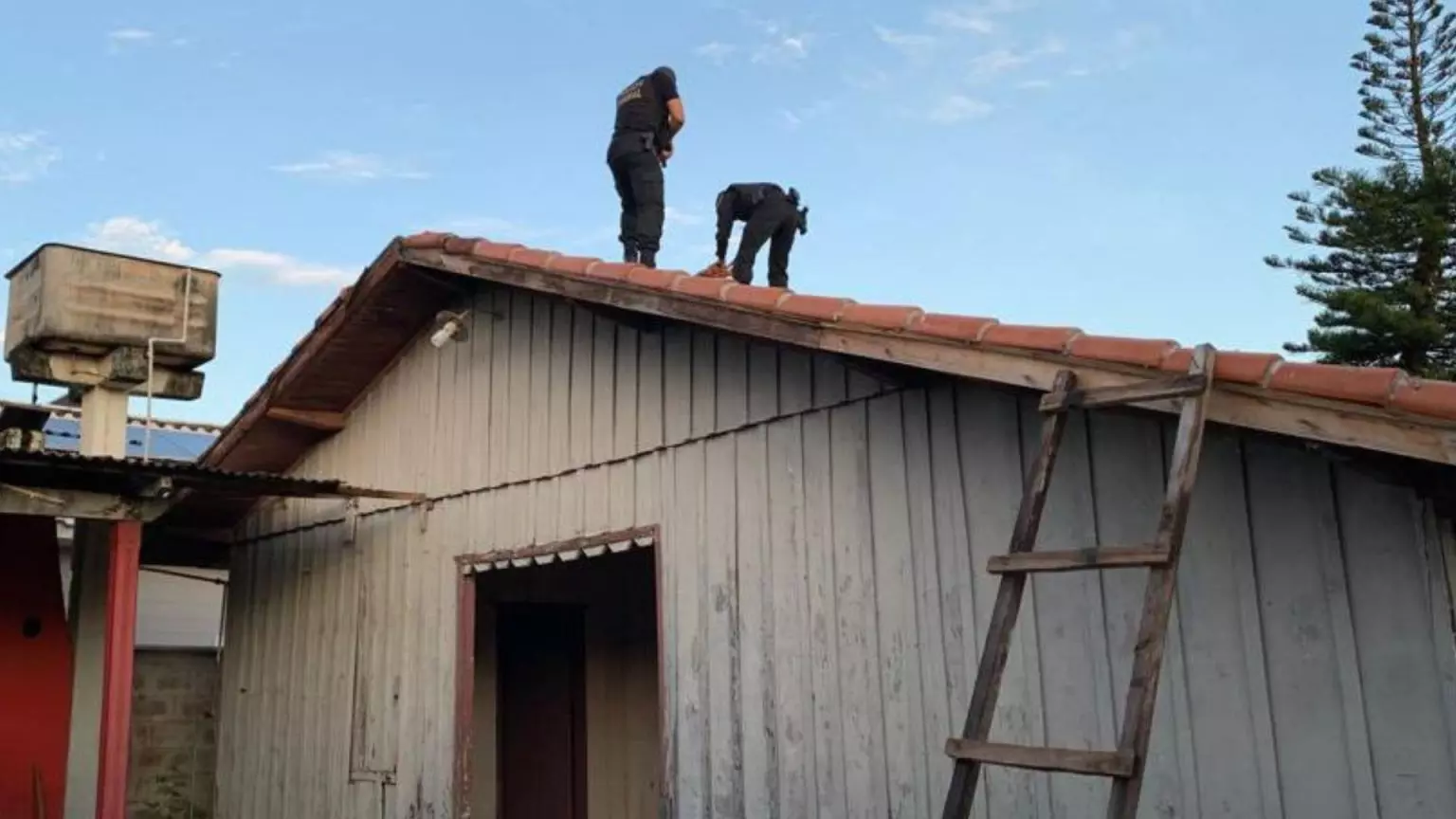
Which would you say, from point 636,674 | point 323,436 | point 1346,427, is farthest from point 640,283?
point 636,674

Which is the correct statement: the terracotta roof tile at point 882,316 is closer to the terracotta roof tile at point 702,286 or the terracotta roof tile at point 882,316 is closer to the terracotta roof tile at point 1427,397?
the terracotta roof tile at point 702,286

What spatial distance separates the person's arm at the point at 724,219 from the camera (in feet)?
30.0

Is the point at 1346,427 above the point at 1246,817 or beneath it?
above

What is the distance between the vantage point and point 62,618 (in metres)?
9.02

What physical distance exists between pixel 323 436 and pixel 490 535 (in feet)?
8.17

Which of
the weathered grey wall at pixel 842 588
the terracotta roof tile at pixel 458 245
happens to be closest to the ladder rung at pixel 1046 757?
the weathered grey wall at pixel 842 588

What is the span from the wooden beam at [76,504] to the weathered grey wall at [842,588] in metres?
1.68

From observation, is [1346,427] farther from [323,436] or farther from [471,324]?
[323,436]

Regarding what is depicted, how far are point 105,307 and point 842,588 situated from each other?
666cm

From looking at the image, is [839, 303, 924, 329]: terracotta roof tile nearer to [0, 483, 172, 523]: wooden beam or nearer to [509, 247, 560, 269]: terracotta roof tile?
[509, 247, 560, 269]: terracotta roof tile

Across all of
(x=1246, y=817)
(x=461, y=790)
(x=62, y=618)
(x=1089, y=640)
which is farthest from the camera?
(x=62, y=618)

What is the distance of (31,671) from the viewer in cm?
874

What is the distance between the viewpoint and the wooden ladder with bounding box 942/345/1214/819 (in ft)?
9.99

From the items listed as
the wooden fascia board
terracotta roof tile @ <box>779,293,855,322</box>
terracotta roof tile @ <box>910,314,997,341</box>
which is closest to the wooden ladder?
the wooden fascia board
